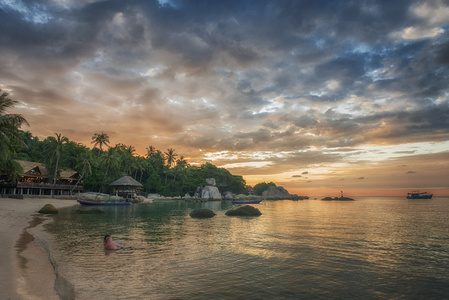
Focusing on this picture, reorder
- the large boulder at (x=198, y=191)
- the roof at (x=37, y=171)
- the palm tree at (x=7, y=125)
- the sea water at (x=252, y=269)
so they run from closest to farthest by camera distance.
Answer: the sea water at (x=252, y=269), the palm tree at (x=7, y=125), the roof at (x=37, y=171), the large boulder at (x=198, y=191)

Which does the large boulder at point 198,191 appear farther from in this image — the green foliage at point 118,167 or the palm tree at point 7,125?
the palm tree at point 7,125

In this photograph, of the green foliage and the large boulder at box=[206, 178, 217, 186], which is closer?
the green foliage

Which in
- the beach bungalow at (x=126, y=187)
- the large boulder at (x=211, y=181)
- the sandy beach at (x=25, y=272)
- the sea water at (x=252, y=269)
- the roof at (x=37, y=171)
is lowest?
the sea water at (x=252, y=269)

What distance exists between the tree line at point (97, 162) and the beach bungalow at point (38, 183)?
174cm

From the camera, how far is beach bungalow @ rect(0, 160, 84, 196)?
2295 inches

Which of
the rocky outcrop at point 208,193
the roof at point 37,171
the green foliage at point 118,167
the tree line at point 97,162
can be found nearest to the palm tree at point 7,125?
the tree line at point 97,162

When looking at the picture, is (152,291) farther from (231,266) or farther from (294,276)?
(294,276)

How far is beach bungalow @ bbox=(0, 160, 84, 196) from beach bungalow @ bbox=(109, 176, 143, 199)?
9.29 meters

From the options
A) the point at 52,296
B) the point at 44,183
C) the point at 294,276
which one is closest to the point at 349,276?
the point at 294,276

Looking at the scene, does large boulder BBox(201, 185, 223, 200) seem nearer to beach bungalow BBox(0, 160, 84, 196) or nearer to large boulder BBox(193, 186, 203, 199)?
large boulder BBox(193, 186, 203, 199)

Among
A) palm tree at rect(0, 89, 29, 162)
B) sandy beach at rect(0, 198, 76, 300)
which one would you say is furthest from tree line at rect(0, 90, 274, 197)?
sandy beach at rect(0, 198, 76, 300)

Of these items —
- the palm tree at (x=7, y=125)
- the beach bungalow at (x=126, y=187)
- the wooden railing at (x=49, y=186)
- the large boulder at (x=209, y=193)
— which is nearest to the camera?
the palm tree at (x=7, y=125)

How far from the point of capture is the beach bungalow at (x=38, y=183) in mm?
58281

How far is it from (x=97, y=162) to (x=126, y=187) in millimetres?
11182
